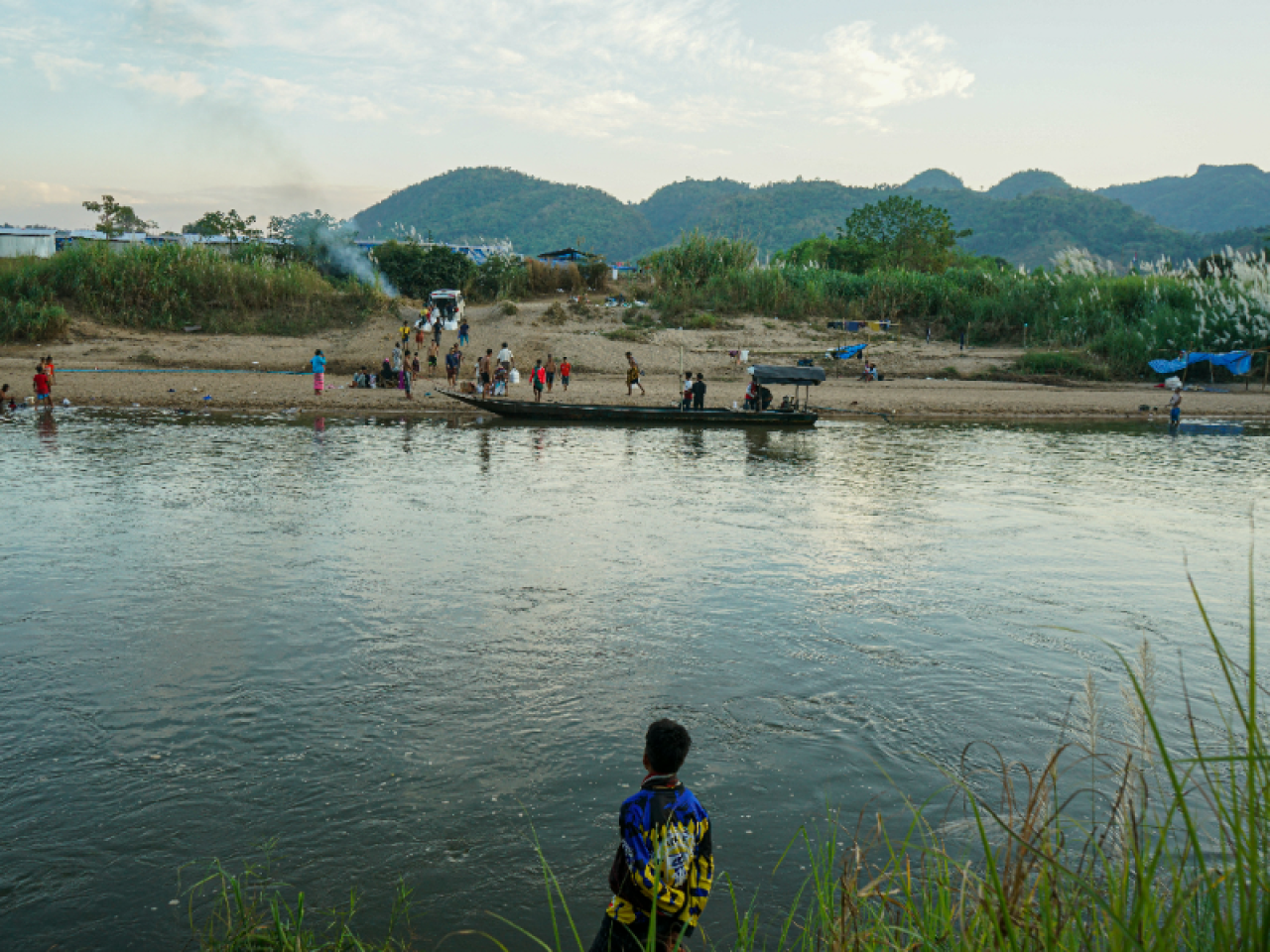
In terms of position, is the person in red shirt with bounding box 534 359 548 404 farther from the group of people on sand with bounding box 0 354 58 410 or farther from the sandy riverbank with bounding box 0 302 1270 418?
the group of people on sand with bounding box 0 354 58 410

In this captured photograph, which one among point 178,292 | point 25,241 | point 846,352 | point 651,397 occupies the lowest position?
point 651,397

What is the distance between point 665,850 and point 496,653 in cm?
583

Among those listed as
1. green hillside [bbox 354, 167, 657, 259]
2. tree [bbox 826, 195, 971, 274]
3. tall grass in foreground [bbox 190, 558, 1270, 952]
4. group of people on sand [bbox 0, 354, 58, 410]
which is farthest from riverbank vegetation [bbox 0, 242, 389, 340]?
green hillside [bbox 354, 167, 657, 259]

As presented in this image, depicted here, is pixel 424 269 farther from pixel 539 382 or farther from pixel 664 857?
pixel 664 857

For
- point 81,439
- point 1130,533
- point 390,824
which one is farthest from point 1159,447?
point 81,439

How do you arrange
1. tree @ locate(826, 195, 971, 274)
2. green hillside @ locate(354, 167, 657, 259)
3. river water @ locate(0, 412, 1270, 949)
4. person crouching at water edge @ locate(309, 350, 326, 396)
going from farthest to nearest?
1. green hillside @ locate(354, 167, 657, 259)
2. tree @ locate(826, 195, 971, 274)
3. person crouching at water edge @ locate(309, 350, 326, 396)
4. river water @ locate(0, 412, 1270, 949)

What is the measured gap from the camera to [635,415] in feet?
90.7

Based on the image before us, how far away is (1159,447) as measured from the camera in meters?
26.5

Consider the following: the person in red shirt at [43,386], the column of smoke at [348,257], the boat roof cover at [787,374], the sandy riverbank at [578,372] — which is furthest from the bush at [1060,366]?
the person in red shirt at [43,386]

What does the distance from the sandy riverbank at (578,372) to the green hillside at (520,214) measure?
4556 inches

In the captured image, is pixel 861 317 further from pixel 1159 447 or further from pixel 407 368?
pixel 407 368

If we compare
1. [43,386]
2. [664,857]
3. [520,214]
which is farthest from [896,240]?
[520,214]

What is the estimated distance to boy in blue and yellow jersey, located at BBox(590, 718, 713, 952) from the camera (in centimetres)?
414

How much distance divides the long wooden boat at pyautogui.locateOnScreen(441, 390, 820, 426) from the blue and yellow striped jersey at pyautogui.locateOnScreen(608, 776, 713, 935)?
22978 millimetres
